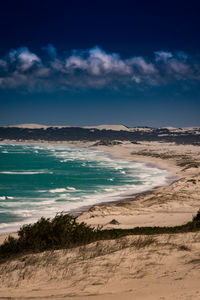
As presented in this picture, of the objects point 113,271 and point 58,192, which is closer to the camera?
point 113,271

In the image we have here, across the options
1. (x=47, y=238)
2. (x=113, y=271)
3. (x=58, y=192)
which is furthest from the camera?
(x=58, y=192)

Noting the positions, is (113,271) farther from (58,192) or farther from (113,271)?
(58,192)

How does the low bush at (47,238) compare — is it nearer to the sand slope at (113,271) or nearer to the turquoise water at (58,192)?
the sand slope at (113,271)

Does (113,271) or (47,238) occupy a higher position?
(47,238)

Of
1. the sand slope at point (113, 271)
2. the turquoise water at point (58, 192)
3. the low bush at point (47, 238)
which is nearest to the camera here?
the sand slope at point (113, 271)

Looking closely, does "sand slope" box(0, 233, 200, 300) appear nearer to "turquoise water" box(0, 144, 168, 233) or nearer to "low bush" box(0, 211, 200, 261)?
"low bush" box(0, 211, 200, 261)

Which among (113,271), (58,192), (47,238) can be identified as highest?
(47,238)

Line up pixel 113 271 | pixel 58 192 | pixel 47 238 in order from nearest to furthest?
Result: pixel 113 271
pixel 47 238
pixel 58 192

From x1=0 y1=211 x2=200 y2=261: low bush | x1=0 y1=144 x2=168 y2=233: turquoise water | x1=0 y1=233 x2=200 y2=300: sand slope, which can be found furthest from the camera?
x1=0 y1=144 x2=168 y2=233: turquoise water

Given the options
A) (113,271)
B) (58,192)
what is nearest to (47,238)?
(113,271)

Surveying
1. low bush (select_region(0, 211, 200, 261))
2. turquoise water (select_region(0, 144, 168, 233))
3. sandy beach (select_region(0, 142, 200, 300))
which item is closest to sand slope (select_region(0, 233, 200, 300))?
sandy beach (select_region(0, 142, 200, 300))

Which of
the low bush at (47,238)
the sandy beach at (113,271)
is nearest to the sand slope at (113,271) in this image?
the sandy beach at (113,271)

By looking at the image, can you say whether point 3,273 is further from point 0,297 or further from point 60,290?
point 60,290
